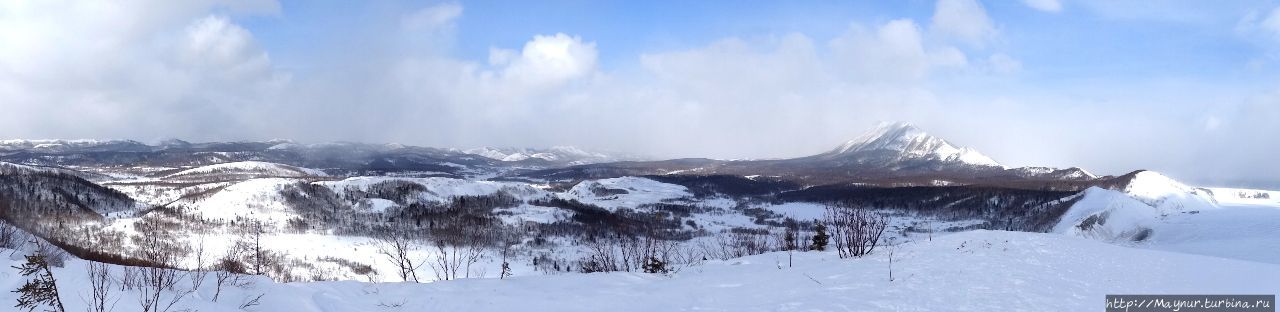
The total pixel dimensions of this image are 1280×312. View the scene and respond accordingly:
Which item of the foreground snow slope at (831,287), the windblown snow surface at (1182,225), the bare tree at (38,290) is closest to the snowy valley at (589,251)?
the foreground snow slope at (831,287)

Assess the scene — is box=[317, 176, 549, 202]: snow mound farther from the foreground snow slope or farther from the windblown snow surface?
the foreground snow slope

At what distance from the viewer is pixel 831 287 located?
47.1ft

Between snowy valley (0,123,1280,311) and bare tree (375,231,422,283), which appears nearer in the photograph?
snowy valley (0,123,1280,311)

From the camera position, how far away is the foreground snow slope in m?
12.0

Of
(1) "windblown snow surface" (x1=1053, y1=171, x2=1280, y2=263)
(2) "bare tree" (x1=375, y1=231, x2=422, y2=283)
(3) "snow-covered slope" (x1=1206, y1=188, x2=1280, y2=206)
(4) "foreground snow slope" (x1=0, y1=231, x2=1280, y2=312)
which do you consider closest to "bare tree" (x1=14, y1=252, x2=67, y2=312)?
(4) "foreground snow slope" (x1=0, y1=231, x2=1280, y2=312)

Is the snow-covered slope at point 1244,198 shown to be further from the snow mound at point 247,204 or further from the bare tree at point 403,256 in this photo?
the snow mound at point 247,204

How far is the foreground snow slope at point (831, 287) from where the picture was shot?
12031 millimetres

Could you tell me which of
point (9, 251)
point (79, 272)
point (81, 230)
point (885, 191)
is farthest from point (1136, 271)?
point (885, 191)

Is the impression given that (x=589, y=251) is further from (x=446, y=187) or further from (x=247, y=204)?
(x=446, y=187)

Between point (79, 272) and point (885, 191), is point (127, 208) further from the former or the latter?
point (885, 191)

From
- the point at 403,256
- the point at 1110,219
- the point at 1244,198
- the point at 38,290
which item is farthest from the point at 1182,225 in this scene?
the point at 1244,198

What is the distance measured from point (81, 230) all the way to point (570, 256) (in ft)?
228

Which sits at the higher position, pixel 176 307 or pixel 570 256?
pixel 176 307

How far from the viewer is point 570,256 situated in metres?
86.9
